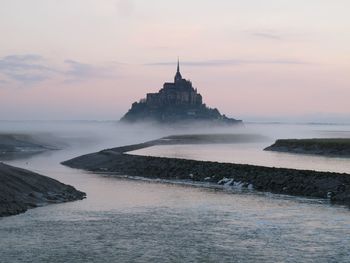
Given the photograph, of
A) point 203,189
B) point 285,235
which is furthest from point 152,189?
point 285,235

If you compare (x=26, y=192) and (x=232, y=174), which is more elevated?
(x=232, y=174)

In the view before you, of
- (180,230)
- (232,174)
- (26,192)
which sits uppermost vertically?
(232,174)

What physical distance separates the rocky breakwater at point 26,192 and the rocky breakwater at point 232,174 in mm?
16343

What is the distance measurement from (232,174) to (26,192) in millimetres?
21886

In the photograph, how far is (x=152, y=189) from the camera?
52562 mm

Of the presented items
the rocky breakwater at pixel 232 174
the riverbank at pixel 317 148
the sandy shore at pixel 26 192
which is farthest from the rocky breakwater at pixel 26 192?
the riverbank at pixel 317 148

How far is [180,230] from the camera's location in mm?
32750

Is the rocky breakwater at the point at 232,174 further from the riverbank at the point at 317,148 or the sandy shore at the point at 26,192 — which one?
the riverbank at the point at 317,148

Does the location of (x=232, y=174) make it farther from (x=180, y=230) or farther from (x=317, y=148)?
(x=317, y=148)

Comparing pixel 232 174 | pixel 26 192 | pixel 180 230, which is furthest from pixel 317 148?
pixel 180 230

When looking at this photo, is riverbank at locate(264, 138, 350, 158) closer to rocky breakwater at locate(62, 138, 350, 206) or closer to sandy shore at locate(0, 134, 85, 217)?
rocky breakwater at locate(62, 138, 350, 206)

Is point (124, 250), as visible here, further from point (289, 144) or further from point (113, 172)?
point (289, 144)

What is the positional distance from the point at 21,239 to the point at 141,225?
732 centimetres

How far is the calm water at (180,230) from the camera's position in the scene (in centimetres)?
2733
